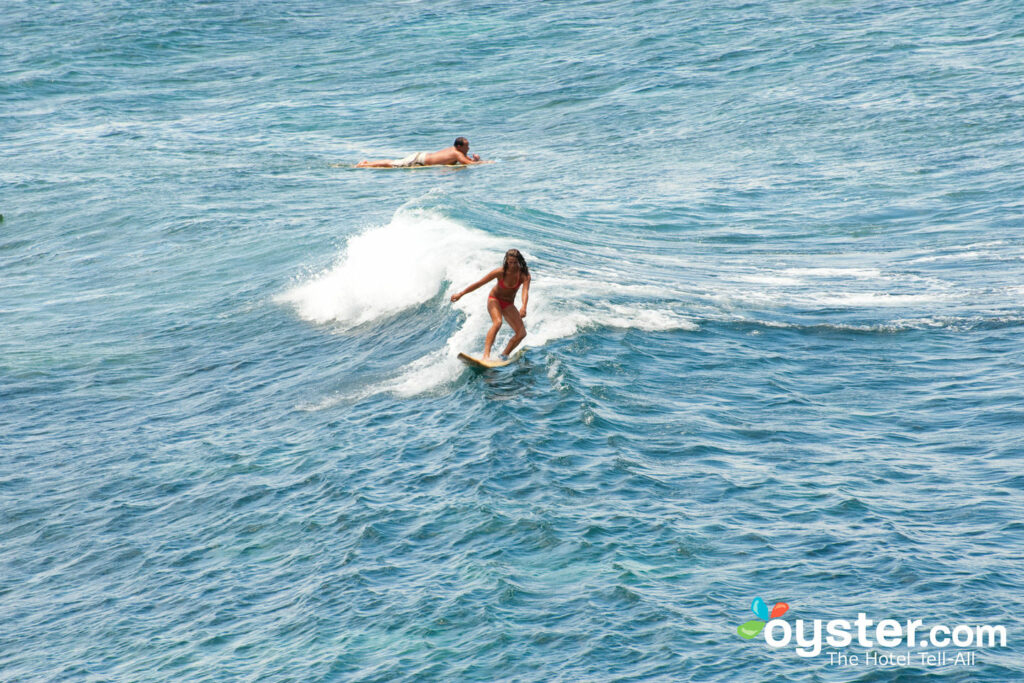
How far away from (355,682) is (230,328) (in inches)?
477

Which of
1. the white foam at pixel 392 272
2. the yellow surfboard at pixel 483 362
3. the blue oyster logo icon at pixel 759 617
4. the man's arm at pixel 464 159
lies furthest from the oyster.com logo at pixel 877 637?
the man's arm at pixel 464 159

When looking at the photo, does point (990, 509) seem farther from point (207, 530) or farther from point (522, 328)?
point (207, 530)

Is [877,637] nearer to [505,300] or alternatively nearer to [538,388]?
[538,388]

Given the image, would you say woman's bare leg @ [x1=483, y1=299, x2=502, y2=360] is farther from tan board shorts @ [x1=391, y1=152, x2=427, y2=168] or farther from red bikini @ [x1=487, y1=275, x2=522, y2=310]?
tan board shorts @ [x1=391, y1=152, x2=427, y2=168]

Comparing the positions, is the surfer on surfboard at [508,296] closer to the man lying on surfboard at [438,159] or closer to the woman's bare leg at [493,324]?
the woman's bare leg at [493,324]

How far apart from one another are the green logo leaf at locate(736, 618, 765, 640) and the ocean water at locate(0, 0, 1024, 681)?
0.09m

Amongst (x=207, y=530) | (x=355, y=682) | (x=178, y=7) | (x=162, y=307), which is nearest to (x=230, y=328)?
(x=162, y=307)

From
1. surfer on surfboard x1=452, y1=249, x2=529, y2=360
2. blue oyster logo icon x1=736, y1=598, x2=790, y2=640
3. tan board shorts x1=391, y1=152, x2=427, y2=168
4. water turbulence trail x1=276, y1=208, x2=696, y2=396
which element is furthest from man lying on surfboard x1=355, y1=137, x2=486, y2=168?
blue oyster logo icon x1=736, y1=598, x2=790, y2=640

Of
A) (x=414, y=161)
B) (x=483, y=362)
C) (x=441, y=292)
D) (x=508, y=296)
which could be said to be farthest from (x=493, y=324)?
(x=414, y=161)

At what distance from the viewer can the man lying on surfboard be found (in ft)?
108

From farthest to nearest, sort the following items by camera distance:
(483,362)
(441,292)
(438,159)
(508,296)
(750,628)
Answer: (438,159)
(441,292)
(508,296)
(483,362)
(750,628)

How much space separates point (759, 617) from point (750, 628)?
0.18m

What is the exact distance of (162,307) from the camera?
22.5 meters

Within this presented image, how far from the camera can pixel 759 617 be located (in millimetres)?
9992
